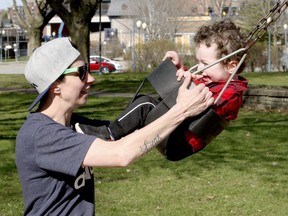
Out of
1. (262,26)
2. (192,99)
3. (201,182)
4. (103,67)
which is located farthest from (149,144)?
(103,67)

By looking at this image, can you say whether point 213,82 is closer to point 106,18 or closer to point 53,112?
point 53,112

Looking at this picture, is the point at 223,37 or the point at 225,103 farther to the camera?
the point at 223,37

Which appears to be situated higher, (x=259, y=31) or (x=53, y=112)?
(x=259, y=31)

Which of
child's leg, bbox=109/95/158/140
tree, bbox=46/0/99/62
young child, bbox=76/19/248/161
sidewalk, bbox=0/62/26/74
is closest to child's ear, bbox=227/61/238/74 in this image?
young child, bbox=76/19/248/161

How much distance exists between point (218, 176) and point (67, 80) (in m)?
6.09

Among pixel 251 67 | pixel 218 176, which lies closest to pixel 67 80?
pixel 218 176

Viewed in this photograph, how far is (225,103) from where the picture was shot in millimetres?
3768

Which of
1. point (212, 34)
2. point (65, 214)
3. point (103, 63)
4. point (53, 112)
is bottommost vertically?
point (103, 63)

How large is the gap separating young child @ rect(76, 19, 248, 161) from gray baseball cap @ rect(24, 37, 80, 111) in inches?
20.2

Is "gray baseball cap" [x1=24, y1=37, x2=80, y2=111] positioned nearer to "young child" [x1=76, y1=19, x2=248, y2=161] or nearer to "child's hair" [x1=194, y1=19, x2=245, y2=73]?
"young child" [x1=76, y1=19, x2=248, y2=161]

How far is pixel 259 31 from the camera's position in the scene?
3.69 m

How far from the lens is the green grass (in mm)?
7641

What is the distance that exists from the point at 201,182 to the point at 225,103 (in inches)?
205

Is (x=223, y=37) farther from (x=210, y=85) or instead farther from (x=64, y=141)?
(x=64, y=141)
